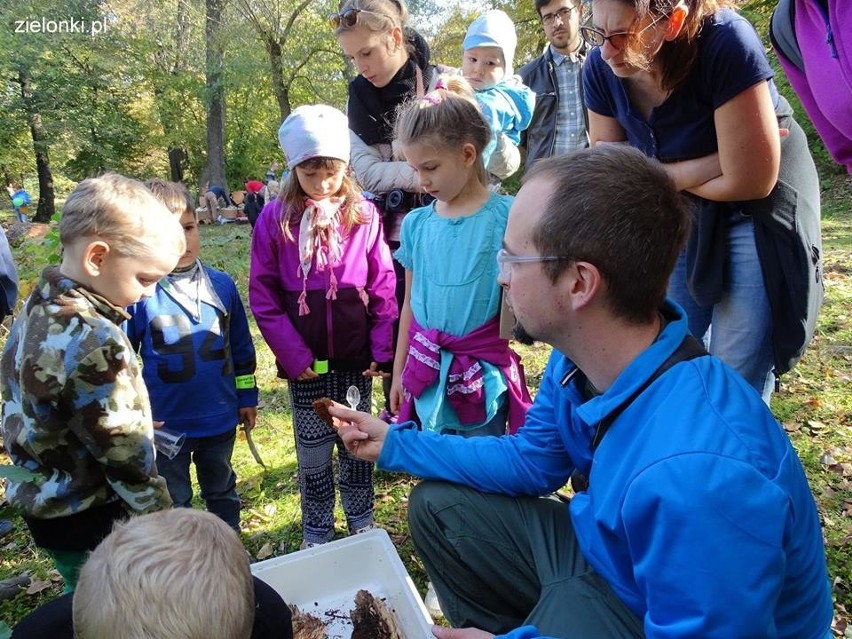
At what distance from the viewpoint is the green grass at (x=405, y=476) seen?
101 inches

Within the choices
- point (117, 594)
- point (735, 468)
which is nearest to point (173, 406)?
point (117, 594)

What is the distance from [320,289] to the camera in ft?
8.23

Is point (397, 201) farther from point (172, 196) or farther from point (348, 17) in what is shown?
point (172, 196)

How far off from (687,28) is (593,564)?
154cm

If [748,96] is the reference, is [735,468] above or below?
below

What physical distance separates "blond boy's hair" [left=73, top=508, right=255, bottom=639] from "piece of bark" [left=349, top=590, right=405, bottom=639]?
0.89 m

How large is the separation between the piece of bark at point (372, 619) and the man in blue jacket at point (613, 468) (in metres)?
0.30

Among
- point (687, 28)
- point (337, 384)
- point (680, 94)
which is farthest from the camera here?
point (337, 384)

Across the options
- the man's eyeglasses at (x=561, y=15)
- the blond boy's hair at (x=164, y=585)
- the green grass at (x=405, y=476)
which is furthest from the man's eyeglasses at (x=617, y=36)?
the man's eyeglasses at (x=561, y=15)

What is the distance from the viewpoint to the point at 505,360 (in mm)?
2318

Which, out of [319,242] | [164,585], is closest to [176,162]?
[319,242]

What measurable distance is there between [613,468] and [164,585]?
0.93 metres

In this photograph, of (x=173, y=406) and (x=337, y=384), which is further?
(x=337, y=384)

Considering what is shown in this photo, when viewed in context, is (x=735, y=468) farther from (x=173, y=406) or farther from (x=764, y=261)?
(x=173, y=406)
